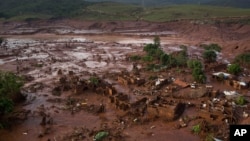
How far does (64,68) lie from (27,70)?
3.43 metres

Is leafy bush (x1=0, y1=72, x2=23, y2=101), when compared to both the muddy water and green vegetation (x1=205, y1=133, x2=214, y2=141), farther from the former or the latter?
green vegetation (x1=205, y1=133, x2=214, y2=141)

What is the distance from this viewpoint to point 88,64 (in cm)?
3406

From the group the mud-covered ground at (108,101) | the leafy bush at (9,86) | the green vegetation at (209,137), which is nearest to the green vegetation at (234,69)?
the mud-covered ground at (108,101)

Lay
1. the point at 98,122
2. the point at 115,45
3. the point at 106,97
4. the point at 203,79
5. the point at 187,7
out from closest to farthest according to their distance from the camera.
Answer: the point at 98,122 < the point at 106,97 < the point at 203,79 < the point at 115,45 < the point at 187,7

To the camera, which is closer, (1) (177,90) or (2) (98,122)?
(2) (98,122)

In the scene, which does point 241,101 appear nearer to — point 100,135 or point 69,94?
point 100,135

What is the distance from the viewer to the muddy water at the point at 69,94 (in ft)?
56.2

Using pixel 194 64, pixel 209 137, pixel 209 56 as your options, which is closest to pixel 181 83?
pixel 194 64

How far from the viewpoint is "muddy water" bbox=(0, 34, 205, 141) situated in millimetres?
17125

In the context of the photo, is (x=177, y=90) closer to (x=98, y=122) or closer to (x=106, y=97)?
(x=106, y=97)

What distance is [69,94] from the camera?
76.8ft

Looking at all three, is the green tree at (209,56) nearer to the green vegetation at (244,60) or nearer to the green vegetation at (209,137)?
the green vegetation at (244,60)

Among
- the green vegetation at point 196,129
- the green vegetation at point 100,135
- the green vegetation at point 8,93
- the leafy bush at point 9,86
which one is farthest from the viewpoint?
the leafy bush at point 9,86

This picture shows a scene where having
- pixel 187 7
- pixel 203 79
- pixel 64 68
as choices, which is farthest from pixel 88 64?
pixel 187 7
